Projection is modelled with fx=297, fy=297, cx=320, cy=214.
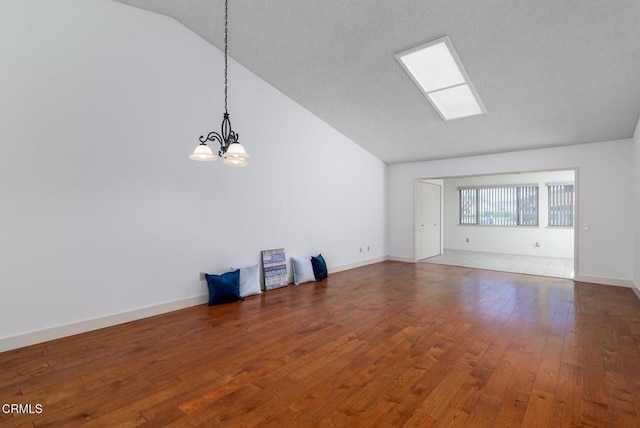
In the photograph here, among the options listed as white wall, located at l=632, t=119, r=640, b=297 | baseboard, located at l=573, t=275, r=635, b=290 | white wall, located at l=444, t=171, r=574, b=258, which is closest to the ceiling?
white wall, located at l=632, t=119, r=640, b=297

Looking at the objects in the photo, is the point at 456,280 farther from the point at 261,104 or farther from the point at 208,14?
the point at 208,14

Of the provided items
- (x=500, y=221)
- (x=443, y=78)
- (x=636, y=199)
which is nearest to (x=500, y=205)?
(x=500, y=221)

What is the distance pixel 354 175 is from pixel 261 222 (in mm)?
2794

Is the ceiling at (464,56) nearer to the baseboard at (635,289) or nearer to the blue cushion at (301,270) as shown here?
the baseboard at (635,289)

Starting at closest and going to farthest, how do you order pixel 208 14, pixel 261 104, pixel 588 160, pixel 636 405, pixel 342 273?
1. pixel 636 405
2. pixel 208 14
3. pixel 261 104
4. pixel 588 160
5. pixel 342 273

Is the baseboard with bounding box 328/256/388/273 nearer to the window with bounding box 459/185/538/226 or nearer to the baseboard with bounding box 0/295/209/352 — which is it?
the baseboard with bounding box 0/295/209/352

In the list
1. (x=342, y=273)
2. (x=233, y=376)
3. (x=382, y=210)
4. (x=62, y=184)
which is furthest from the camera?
(x=382, y=210)

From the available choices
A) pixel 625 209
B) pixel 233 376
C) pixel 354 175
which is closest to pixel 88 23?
pixel 233 376

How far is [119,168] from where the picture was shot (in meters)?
3.41

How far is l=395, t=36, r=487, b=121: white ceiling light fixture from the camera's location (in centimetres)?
371

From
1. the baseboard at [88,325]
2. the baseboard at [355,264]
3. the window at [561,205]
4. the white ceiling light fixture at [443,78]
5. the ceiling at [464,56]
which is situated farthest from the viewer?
the window at [561,205]
